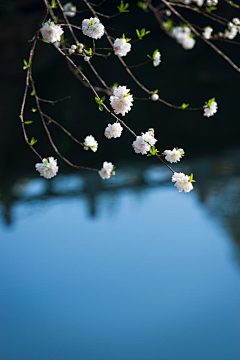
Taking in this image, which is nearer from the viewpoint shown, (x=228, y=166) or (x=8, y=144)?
(x=228, y=166)

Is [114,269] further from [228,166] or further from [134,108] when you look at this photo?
[134,108]

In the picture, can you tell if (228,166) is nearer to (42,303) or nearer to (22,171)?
(22,171)

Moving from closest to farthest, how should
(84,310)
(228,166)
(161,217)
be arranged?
(84,310)
(161,217)
(228,166)

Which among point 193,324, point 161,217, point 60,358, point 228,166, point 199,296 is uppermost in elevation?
point 228,166

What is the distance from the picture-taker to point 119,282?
2100 millimetres

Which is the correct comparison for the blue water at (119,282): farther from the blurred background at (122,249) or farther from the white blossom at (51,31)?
the white blossom at (51,31)

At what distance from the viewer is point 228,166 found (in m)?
3.76

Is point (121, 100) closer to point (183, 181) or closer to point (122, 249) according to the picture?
point (183, 181)

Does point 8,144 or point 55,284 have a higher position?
point 8,144

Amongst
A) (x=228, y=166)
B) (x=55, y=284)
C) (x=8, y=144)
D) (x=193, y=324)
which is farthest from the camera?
(x=8, y=144)

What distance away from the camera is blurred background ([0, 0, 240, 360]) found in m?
1.71

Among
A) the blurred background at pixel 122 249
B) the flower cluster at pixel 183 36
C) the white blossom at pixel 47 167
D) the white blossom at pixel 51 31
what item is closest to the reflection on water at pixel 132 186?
the blurred background at pixel 122 249

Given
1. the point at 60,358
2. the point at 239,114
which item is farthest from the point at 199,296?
the point at 239,114

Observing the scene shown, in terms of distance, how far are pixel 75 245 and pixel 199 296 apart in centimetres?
86
